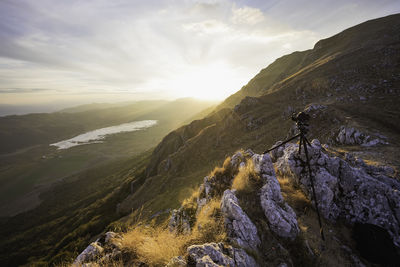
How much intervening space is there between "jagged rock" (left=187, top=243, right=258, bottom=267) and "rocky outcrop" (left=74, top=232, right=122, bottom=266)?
8.87 feet

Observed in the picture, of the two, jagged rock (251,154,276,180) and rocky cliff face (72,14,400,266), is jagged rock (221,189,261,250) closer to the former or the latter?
rocky cliff face (72,14,400,266)

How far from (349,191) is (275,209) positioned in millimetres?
5173

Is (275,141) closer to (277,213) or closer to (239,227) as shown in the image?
(277,213)

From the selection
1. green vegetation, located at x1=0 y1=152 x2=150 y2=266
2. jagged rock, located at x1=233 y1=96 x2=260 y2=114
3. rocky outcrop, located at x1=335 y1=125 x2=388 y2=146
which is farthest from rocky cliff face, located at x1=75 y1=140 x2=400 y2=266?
jagged rock, located at x1=233 y1=96 x2=260 y2=114

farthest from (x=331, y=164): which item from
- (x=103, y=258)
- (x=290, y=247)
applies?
(x=103, y=258)

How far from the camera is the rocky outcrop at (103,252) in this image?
4.82m

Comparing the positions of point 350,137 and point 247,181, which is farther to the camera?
point 350,137

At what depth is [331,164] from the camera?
8406 mm

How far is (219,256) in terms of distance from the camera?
12.8 feet

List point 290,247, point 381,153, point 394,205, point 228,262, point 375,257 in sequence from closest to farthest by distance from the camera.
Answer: point 228,262 → point 290,247 → point 375,257 → point 394,205 → point 381,153

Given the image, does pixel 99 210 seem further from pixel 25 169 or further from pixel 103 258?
pixel 25 169

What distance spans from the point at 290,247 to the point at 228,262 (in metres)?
2.62

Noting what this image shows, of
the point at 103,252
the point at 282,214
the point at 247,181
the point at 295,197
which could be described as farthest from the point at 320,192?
the point at 103,252

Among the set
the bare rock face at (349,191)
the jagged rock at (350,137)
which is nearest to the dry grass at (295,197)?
the bare rock face at (349,191)
